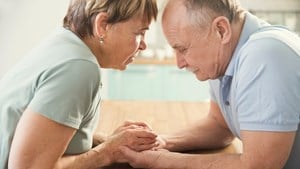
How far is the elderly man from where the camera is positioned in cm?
110

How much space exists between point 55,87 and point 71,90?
0.04m

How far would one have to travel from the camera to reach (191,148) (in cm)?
155

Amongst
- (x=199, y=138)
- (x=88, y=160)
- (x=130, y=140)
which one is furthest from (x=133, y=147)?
(x=199, y=138)

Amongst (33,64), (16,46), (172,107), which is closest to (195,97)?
(16,46)

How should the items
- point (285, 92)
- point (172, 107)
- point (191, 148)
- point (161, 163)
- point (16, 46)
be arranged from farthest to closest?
1. point (16, 46)
2. point (172, 107)
3. point (191, 148)
4. point (161, 163)
5. point (285, 92)

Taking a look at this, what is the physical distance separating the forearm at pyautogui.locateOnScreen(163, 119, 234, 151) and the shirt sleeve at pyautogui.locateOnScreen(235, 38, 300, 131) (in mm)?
→ 422

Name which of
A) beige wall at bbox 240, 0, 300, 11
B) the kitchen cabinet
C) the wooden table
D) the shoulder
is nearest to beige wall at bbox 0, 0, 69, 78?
the kitchen cabinet

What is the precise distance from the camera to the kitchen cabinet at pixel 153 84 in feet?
13.6

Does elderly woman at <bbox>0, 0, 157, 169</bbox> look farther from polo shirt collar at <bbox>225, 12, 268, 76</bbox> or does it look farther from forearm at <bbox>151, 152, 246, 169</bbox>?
polo shirt collar at <bbox>225, 12, 268, 76</bbox>

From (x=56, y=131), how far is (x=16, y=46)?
10.1 ft

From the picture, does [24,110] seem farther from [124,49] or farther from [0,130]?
[124,49]

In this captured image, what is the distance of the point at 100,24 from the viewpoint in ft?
4.18

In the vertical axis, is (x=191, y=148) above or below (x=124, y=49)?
below

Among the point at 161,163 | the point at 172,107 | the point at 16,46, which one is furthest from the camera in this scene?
the point at 16,46
